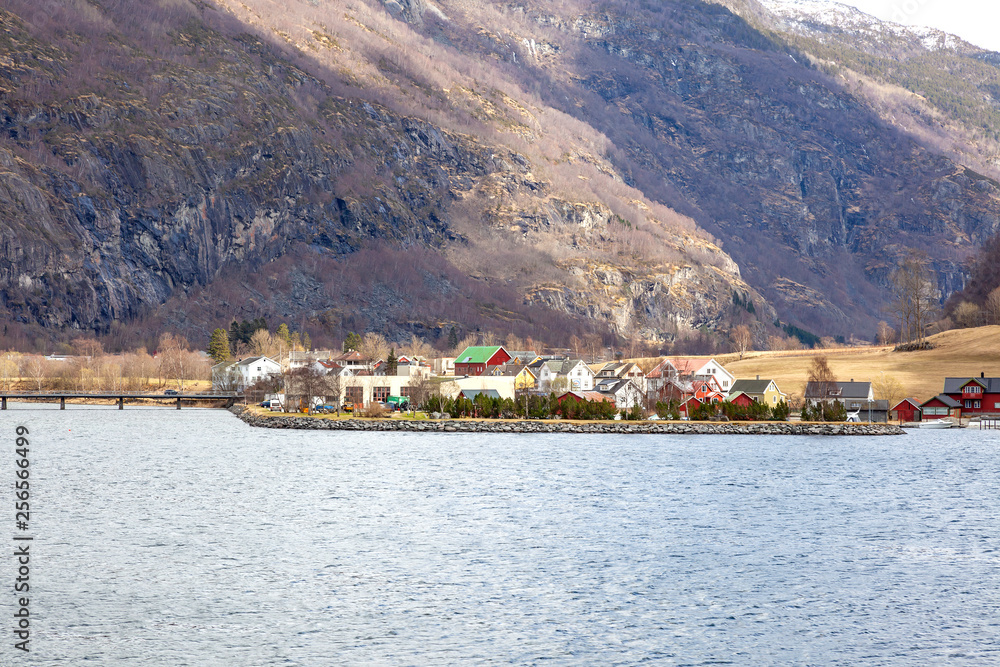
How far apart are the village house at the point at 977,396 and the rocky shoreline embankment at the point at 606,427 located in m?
27.1

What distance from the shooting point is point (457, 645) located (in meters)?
33.8

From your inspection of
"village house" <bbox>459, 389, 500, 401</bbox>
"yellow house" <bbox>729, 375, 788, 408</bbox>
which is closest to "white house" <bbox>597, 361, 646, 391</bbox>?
"yellow house" <bbox>729, 375, 788, 408</bbox>

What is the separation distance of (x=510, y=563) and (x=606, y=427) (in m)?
84.4

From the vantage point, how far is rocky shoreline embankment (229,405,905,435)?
13012 centimetres

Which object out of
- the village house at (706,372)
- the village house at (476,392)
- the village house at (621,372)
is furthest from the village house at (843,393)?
the village house at (476,392)

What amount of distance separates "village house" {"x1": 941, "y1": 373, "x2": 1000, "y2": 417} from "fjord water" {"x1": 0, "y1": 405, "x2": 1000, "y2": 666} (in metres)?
71.6

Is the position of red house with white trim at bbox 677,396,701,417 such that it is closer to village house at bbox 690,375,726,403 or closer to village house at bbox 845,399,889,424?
village house at bbox 690,375,726,403

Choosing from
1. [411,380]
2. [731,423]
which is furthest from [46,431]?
[731,423]

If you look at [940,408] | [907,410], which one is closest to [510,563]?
[907,410]

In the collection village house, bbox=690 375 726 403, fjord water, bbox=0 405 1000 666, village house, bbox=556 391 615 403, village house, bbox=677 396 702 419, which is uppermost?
village house, bbox=690 375 726 403

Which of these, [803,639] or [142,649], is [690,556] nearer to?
[803,639]

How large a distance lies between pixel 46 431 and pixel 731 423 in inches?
3467

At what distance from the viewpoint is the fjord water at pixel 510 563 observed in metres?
33.8

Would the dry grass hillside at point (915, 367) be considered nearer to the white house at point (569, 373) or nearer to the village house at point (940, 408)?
the village house at point (940, 408)
